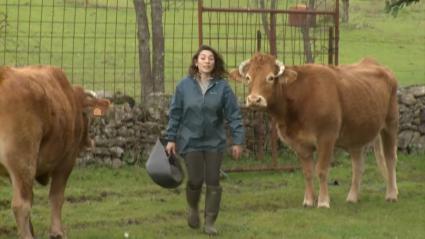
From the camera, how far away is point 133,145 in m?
16.4

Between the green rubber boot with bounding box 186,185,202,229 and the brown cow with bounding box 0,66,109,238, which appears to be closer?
the brown cow with bounding box 0,66,109,238

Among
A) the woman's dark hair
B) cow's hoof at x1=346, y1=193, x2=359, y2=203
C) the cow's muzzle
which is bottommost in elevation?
cow's hoof at x1=346, y1=193, x2=359, y2=203

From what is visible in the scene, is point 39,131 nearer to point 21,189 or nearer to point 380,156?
point 21,189

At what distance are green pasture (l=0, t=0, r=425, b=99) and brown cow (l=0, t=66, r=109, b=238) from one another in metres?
5.43

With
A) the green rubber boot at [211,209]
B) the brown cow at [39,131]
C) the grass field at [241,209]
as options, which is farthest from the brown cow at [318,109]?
the brown cow at [39,131]

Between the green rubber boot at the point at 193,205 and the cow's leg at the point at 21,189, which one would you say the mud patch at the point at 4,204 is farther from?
the cow's leg at the point at 21,189

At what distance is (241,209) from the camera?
12.9m

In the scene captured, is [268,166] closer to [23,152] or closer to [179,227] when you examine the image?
[179,227]

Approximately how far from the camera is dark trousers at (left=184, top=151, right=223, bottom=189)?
36.0 ft

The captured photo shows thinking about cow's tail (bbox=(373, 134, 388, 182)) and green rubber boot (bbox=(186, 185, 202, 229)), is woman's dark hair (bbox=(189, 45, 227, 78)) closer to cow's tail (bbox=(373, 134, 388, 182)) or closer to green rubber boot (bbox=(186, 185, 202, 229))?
green rubber boot (bbox=(186, 185, 202, 229))

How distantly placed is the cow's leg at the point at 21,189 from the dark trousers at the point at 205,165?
216 centimetres

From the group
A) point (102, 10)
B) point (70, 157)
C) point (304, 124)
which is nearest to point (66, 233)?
point (70, 157)

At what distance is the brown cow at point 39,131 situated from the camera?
9156 mm

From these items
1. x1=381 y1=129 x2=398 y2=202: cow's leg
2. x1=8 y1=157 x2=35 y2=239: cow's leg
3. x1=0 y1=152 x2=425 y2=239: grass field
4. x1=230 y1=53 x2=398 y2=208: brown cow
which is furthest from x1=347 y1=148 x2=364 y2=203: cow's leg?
x1=8 y1=157 x2=35 y2=239: cow's leg
